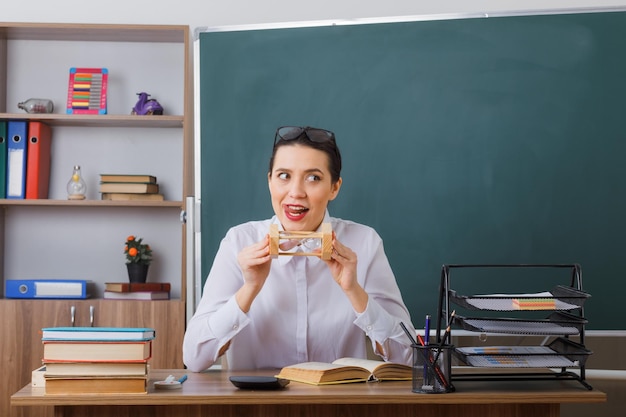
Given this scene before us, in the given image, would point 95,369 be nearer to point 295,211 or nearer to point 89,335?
point 89,335

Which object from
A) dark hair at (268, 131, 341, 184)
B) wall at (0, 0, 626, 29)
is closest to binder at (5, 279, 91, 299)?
wall at (0, 0, 626, 29)

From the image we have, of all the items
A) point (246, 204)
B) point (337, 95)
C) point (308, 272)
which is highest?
point (337, 95)

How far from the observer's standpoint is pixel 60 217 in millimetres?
3873

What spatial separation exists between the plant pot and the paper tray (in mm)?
2112

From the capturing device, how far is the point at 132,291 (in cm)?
359

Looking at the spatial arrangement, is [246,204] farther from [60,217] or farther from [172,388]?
[172,388]

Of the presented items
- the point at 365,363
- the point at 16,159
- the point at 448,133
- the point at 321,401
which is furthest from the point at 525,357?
the point at 16,159

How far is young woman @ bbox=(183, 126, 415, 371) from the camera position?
2186 mm

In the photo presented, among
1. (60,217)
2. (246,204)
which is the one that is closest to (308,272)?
(246,204)

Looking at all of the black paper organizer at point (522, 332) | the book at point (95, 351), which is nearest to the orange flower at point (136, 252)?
the book at point (95, 351)

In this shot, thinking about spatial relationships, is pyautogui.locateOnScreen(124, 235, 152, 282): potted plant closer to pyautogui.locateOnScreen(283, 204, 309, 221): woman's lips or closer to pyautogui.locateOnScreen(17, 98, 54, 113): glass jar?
pyautogui.locateOnScreen(17, 98, 54, 113): glass jar

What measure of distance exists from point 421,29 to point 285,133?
1.29 m

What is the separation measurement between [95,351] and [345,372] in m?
0.56

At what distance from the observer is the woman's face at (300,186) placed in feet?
7.19
